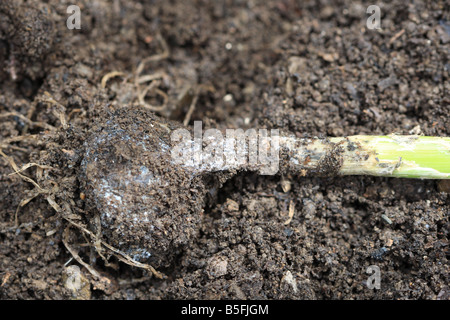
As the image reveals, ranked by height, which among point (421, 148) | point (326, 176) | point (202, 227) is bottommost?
point (202, 227)

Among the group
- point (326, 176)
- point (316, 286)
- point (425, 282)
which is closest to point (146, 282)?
point (316, 286)

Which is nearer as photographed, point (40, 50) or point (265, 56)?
point (40, 50)

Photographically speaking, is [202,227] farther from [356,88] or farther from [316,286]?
[356,88]

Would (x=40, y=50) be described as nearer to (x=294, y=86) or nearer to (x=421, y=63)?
(x=294, y=86)

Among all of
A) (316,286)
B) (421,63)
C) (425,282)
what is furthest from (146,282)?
(421,63)
